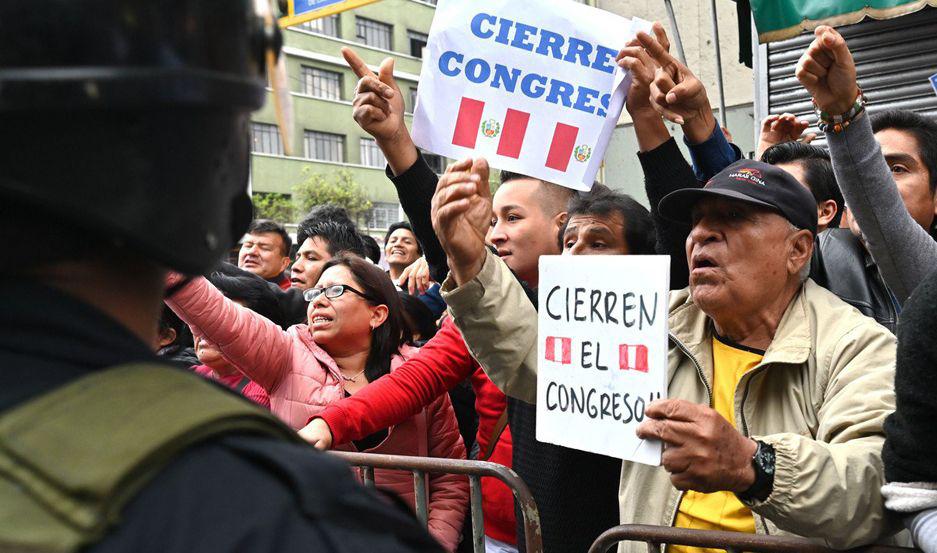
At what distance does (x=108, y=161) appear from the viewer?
834 mm

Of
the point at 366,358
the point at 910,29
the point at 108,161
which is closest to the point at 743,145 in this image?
the point at 910,29

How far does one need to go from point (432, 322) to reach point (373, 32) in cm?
4490

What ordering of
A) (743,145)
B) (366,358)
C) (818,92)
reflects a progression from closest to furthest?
(818,92), (366,358), (743,145)

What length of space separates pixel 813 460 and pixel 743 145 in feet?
37.2

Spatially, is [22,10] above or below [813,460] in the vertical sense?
above

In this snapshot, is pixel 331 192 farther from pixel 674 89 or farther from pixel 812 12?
pixel 674 89

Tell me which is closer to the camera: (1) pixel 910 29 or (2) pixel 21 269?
(2) pixel 21 269

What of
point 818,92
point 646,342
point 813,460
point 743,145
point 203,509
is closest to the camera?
point 203,509

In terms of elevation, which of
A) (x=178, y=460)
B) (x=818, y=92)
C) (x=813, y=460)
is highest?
(x=818, y=92)

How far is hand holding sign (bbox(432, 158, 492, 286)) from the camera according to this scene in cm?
259

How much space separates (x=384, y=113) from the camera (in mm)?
3090

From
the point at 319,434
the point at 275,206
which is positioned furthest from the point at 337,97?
the point at 319,434

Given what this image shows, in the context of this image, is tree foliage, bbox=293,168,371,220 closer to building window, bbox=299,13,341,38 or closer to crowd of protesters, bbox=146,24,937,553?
building window, bbox=299,13,341,38

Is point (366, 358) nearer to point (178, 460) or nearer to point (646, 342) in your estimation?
point (646, 342)
